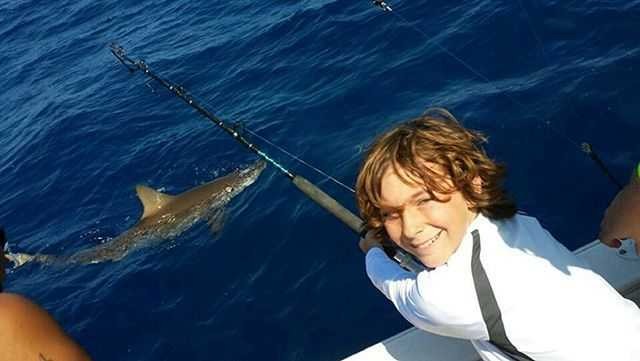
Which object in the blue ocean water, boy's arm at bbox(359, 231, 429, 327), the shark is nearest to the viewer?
boy's arm at bbox(359, 231, 429, 327)

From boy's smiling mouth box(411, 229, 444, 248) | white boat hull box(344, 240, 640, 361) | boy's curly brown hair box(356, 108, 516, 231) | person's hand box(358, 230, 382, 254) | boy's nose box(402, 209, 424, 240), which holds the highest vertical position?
boy's curly brown hair box(356, 108, 516, 231)

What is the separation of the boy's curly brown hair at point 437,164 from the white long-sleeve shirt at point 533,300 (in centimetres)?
11

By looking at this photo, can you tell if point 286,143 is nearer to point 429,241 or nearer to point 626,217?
point 626,217

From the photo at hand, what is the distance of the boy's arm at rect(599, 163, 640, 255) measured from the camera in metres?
3.05

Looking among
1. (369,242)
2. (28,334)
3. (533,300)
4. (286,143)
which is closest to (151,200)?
(286,143)

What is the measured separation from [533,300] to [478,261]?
0.26 metres

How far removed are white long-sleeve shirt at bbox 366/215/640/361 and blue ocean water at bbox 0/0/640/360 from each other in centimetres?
361

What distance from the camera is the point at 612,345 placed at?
2.74 m

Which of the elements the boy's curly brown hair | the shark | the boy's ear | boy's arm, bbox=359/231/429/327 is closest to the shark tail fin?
the shark

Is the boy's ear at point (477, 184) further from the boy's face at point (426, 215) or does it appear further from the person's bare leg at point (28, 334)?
the person's bare leg at point (28, 334)

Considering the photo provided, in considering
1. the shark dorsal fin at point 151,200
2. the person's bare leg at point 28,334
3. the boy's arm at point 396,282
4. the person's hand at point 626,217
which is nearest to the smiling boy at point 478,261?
the boy's arm at point 396,282

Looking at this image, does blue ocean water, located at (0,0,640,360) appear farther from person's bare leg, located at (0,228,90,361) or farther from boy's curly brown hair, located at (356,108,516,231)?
person's bare leg, located at (0,228,90,361)

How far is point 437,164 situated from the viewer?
8.93 ft

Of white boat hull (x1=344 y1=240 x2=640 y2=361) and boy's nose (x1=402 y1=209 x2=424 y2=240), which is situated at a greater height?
boy's nose (x1=402 y1=209 x2=424 y2=240)
